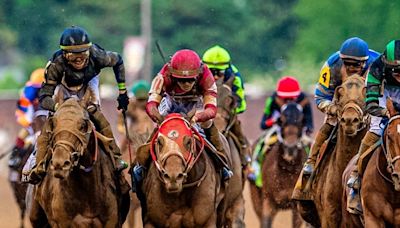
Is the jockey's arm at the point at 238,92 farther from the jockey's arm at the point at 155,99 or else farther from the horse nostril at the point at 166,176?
the horse nostril at the point at 166,176

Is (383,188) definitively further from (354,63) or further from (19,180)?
(19,180)

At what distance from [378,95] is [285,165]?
6.94m

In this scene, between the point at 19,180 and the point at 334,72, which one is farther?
the point at 19,180

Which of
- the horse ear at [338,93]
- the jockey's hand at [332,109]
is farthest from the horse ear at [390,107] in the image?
the jockey's hand at [332,109]

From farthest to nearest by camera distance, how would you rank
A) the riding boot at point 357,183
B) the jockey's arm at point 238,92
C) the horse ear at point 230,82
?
the jockey's arm at point 238,92, the horse ear at point 230,82, the riding boot at point 357,183

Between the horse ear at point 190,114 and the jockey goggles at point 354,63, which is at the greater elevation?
the jockey goggles at point 354,63

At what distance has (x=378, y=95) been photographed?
1153 cm

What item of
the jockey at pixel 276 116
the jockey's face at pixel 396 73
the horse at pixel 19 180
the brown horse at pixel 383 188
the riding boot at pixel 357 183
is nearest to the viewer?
the brown horse at pixel 383 188

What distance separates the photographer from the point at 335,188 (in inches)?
505

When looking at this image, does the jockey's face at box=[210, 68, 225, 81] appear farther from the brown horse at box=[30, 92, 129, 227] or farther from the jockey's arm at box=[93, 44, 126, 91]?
the brown horse at box=[30, 92, 129, 227]

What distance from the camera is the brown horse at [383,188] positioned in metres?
11.0

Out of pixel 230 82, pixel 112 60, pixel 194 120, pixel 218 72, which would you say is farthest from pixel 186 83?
pixel 218 72

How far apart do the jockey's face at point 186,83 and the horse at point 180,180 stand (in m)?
0.53

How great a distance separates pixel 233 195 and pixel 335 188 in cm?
244
